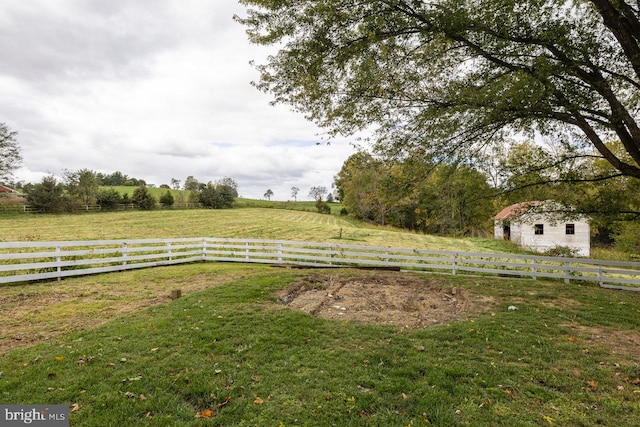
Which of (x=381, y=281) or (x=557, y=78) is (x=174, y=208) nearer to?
(x=381, y=281)

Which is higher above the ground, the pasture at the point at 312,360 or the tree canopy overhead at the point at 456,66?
the tree canopy overhead at the point at 456,66

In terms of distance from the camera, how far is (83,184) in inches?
1480

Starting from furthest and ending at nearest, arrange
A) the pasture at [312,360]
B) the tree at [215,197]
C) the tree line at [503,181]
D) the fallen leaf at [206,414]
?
the tree at [215,197] → the tree line at [503,181] → the pasture at [312,360] → the fallen leaf at [206,414]

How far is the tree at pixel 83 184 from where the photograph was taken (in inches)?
1448

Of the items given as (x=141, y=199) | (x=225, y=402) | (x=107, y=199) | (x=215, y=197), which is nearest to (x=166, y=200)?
(x=141, y=199)

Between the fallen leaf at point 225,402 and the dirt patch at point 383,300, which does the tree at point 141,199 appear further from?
the fallen leaf at point 225,402

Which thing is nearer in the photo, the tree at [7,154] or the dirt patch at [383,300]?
the dirt patch at [383,300]

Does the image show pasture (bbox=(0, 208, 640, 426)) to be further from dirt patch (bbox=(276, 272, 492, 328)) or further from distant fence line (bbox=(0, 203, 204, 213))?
distant fence line (bbox=(0, 203, 204, 213))

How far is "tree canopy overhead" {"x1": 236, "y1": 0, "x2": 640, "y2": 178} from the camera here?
5.58m

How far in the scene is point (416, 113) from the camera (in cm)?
690

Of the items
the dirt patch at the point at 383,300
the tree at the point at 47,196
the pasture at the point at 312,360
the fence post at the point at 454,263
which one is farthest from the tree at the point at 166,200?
the fence post at the point at 454,263

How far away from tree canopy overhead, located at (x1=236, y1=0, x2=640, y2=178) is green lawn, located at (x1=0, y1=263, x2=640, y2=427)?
4053mm

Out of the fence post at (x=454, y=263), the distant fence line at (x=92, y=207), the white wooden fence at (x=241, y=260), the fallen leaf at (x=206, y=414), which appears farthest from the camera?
the distant fence line at (x=92, y=207)

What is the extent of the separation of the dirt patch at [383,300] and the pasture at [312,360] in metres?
0.09
